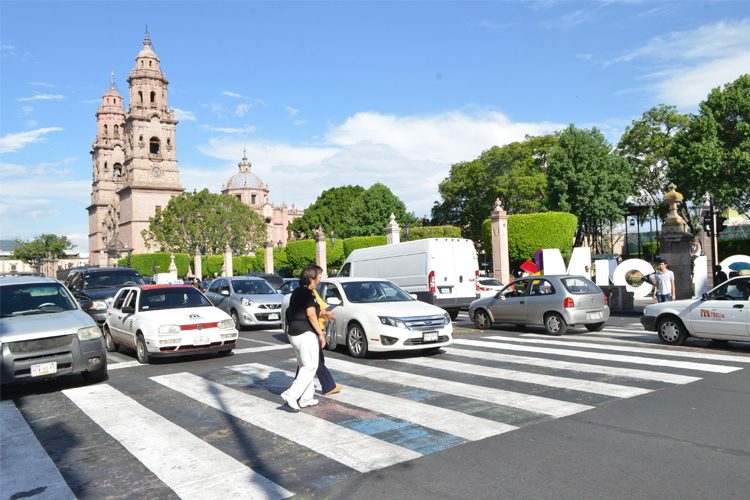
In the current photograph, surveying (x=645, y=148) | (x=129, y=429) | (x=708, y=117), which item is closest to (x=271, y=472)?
(x=129, y=429)

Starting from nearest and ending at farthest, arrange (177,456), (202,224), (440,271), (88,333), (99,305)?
(177,456) < (88,333) < (99,305) < (440,271) < (202,224)

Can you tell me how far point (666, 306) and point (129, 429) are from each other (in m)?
10.3

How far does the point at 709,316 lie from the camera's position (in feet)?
37.1

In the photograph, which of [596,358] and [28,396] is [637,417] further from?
[28,396]

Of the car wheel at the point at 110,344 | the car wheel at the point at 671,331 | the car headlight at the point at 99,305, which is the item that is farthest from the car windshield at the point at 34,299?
the car wheel at the point at 671,331

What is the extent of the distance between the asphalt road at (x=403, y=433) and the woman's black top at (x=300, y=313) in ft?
3.28

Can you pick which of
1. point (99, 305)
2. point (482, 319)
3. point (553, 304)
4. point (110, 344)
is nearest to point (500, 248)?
point (482, 319)

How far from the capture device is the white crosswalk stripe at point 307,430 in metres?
5.40

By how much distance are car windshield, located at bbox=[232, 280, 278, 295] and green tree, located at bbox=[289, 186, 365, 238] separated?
221ft

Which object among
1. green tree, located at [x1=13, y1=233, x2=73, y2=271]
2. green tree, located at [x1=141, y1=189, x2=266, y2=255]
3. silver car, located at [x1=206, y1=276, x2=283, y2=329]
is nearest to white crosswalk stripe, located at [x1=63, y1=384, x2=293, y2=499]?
silver car, located at [x1=206, y1=276, x2=283, y2=329]

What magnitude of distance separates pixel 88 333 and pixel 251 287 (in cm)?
1041

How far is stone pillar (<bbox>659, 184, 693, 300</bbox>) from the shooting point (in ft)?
70.4

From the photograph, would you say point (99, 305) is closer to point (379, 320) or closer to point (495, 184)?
point (379, 320)

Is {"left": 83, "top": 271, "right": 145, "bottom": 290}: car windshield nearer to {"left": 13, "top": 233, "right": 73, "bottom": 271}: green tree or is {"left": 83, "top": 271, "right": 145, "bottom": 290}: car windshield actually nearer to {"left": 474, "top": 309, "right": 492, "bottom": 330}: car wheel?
{"left": 474, "top": 309, "right": 492, "bottom": 330}: car wheel
